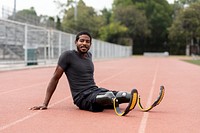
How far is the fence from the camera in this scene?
17266mm

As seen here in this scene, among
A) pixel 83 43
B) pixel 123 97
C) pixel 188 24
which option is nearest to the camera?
pixel 123 97

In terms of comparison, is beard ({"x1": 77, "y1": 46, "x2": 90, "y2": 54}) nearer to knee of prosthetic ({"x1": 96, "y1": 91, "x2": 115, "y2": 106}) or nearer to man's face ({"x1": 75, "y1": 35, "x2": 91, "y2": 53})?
man's face ({"x1": 75, "y1": 35, "x2": 91, "y2": 53})

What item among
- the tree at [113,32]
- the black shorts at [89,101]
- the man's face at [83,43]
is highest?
the tree at [113,32]

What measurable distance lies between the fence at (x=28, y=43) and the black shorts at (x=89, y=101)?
11.4 m

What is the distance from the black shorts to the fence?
11.4m

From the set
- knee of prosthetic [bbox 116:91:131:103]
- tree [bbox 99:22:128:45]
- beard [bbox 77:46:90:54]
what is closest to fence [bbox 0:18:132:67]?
beard [bbox 77:46:90:54]

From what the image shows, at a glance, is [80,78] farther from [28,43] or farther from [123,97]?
[28,43]

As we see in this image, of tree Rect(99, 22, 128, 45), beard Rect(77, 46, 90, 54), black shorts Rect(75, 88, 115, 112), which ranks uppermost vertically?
tree Rect(99, 22, 128, 45)

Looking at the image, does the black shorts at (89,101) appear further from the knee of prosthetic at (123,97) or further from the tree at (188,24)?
the tree at (188,24)

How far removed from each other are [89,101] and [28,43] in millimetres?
14808

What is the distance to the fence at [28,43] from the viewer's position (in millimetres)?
17266

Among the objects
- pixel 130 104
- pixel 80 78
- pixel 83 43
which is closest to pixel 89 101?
pixel 80 78

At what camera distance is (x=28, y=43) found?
786 inches

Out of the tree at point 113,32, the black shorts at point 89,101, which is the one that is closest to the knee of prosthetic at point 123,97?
the black shorts at point 89,101
